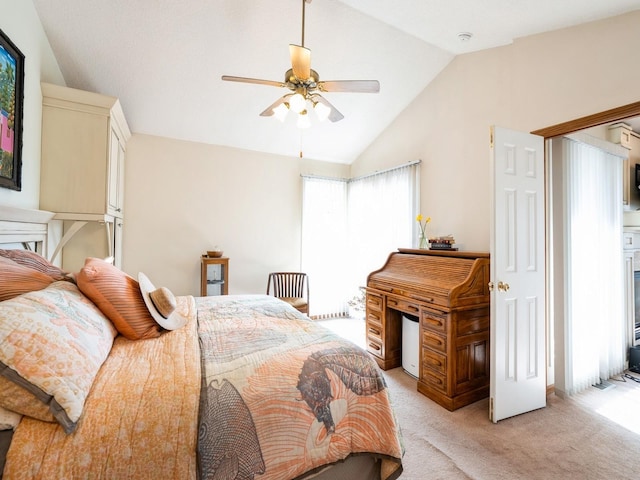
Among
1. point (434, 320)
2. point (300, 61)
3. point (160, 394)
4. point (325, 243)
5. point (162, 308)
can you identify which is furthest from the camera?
point (325, 243)

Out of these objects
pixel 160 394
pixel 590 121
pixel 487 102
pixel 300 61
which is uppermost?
pixel 487 102

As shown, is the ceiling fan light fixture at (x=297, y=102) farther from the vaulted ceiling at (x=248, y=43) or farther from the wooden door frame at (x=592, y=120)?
the wooden door frame at (x=592, y=120)

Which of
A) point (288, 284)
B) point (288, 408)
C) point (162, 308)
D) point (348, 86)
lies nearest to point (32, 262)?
point (162, 308)

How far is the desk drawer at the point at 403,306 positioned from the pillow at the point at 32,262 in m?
2.41

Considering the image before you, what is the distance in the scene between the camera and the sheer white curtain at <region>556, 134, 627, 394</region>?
97.0 inches

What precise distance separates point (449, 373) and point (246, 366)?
175 centimetres

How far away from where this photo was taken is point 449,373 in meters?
2.20

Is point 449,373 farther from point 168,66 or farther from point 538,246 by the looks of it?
point 168,66

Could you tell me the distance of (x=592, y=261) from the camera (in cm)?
260

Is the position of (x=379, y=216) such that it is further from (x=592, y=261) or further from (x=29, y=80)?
(x=29, y=80)

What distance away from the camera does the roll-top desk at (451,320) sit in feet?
7.26

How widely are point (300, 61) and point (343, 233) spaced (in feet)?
10.4

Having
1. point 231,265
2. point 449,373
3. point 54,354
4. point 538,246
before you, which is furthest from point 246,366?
point 231,265

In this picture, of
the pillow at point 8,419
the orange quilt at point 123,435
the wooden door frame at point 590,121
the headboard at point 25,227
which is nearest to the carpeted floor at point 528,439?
the wooden door frame at point 590,121
